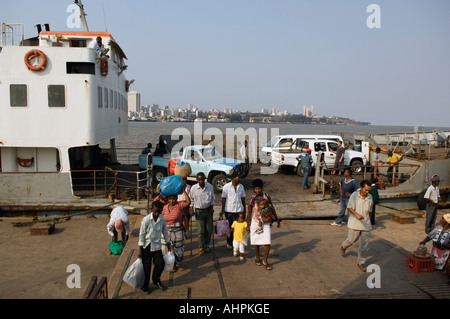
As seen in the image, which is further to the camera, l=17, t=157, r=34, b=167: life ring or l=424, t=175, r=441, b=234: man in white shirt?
l=17, t=157, r=34, b=167: life ring

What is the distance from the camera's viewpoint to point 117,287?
5.61 meters

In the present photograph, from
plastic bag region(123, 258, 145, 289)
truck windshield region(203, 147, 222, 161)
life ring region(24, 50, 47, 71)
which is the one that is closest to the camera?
plastic bag region(123, 258, 145, 289)

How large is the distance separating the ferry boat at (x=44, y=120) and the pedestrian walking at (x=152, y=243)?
659 cm

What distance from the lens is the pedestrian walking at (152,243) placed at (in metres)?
5.42

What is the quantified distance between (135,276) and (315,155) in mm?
12099

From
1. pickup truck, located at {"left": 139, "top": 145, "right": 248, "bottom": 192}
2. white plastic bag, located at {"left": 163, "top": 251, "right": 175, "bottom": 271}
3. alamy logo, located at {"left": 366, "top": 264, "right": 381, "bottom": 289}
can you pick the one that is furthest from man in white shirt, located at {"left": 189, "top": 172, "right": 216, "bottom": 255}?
pickup truck, located at {"left": 139, "top": 145, "right": 248, "bottom": 192}

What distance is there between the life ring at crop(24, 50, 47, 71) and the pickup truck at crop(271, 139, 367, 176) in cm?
1005

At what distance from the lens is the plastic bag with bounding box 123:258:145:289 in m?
5.23

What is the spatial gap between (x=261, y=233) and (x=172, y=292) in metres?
1.86

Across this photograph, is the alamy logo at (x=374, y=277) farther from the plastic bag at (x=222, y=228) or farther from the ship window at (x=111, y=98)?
the ship window at (x=111, y=98)

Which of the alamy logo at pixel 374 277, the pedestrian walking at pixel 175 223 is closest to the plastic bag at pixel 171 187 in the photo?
the pedestrian walking at pixel 175 223

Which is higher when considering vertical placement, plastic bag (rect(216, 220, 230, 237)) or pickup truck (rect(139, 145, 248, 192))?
pickup truck (rect(139, 145, 248, 192))

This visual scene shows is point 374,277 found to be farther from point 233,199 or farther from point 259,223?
point 233,199

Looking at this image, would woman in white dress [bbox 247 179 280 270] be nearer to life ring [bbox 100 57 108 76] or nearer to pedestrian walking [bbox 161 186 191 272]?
pedestrian walking [bbox 161 186 191 272]
